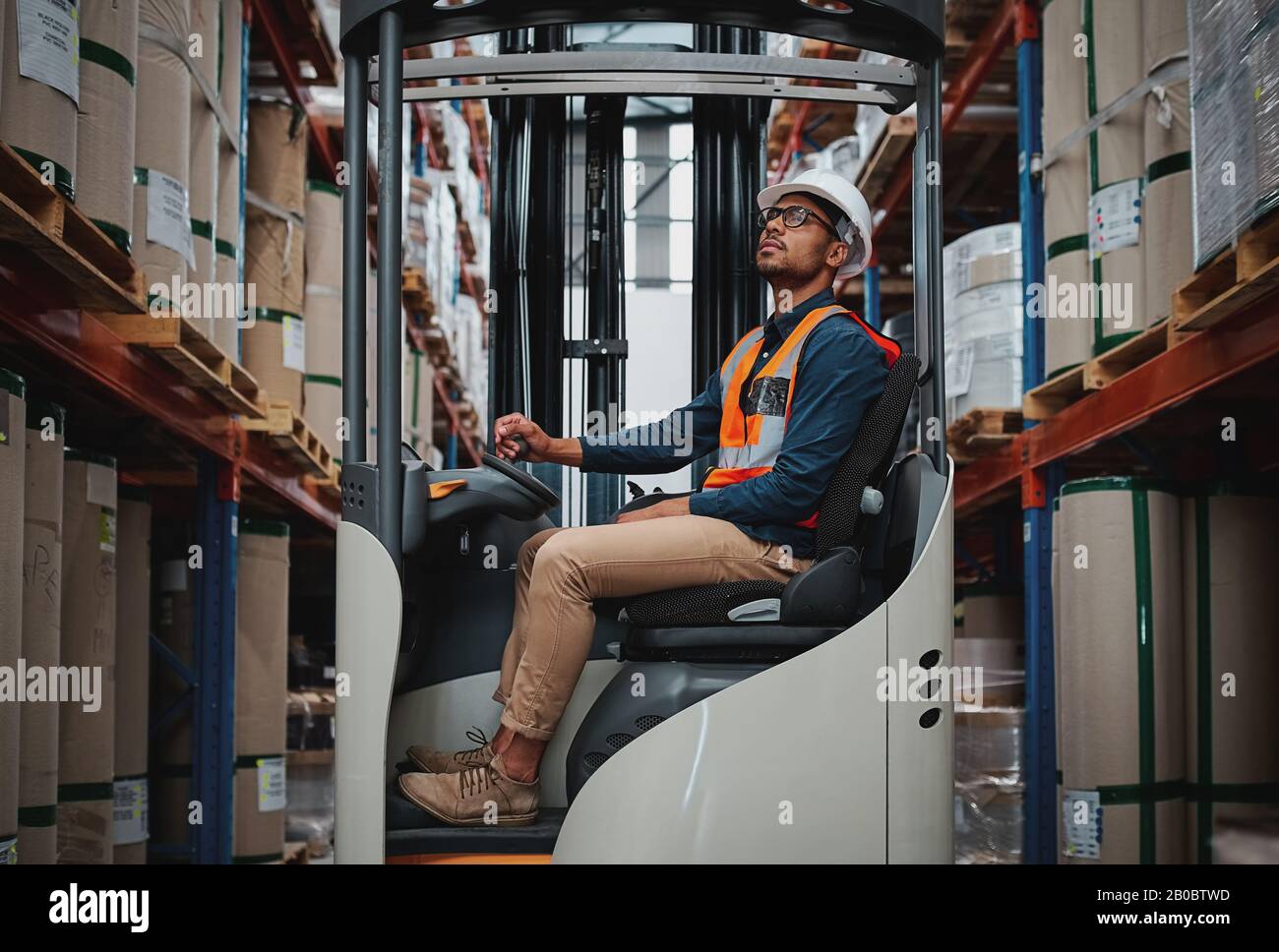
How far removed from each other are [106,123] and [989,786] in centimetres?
478

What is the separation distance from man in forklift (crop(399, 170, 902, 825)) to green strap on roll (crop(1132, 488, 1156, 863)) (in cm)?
241

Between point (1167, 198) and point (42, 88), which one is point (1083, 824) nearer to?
point (1167, 198)

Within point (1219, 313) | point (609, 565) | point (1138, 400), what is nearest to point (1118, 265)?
point (1138, 400)

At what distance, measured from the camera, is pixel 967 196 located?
834cm

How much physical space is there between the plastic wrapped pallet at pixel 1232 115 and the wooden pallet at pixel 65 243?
10.3 feet

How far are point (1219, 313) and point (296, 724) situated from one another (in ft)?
20.6

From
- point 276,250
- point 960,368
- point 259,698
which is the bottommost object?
point 259,698

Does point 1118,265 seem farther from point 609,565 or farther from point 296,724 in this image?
point 296,724

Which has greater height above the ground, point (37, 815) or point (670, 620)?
point (670, 620)

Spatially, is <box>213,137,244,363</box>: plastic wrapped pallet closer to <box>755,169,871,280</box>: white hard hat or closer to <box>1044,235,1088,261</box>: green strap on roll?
<box>755,169,871,280</box>: white hard hat

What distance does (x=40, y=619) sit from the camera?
12.0ft

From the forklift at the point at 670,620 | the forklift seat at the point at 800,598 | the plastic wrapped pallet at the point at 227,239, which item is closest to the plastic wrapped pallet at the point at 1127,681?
the forklift at the point at 670,620

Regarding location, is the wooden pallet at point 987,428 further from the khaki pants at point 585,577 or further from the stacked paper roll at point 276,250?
the khaki pants at point 585,577

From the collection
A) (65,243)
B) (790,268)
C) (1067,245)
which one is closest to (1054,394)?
(1067,245)
